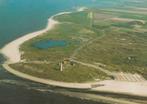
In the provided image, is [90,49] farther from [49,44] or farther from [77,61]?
→ [77,61]

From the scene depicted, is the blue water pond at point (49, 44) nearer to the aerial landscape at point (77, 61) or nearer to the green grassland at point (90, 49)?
the aerial landscape at point (77, 61)

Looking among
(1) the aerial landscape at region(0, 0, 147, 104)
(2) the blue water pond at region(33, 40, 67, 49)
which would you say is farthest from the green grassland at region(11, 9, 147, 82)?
(2) the blue water pond at region(33, 40, 67, 49)

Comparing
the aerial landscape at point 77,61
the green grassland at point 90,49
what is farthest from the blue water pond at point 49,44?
the green grassland at point 90,49

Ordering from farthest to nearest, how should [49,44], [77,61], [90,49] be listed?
1. [49,44]
2. [90,49]
3. [77,61]

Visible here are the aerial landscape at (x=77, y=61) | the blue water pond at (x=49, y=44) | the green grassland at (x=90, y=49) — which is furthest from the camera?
the blue water pond at (x=49, y=44)

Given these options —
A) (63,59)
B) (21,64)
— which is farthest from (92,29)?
(21,64)

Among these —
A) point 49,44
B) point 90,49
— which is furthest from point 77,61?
point 49,44

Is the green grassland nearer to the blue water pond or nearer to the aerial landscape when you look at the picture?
the aerial landscape
